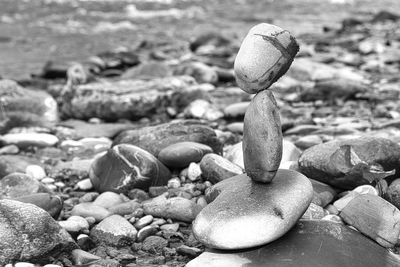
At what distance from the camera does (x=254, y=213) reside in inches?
129

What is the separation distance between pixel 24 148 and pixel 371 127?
339cm

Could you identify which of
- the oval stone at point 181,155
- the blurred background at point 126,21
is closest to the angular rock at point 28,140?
the oval stone at point 181,155

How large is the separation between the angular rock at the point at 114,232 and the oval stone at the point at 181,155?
977 mm

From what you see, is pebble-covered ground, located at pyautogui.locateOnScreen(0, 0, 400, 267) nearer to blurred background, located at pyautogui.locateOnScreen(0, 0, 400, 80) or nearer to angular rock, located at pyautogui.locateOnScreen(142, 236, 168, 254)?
angular rock, located at pyautogui.locateOnScreen(142, 236, 168, 254)

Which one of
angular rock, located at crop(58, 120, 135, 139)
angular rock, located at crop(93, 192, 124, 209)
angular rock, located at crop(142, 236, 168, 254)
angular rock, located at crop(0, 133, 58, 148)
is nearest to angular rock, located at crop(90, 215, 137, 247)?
angular rock, located at crop(142, 236, 168, 254)

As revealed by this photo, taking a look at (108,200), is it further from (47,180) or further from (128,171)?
(47,180)

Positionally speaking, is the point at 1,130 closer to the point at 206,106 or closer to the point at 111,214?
the point at 206,106

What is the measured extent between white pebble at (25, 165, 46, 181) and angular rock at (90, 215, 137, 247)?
55.4 inches

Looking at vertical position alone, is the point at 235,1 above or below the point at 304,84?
below

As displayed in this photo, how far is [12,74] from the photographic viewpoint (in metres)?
10.1

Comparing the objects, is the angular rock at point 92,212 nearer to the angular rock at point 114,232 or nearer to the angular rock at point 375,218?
the angular rock at point 114,232

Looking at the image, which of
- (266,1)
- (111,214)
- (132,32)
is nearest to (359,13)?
(266,1)

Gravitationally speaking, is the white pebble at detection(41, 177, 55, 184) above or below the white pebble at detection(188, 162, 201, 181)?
below

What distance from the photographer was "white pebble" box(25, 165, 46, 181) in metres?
5.16
